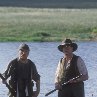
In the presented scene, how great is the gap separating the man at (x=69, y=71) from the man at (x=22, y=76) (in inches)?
14.1

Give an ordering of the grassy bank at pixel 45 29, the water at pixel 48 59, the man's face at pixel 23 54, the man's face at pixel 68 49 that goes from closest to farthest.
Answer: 1. the man's face at pixel 23 54
2. the man's face at pixel 68 49
3. the water at pixel 48 59
4. the grassy bank at pixel 45 29

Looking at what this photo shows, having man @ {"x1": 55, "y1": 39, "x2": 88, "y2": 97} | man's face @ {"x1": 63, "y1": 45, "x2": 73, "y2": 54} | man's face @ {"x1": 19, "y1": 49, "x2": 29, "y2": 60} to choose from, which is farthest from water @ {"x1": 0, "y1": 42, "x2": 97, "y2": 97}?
man's face @ {"x1": 19, "y1": 49, "x2": 29, "y2": 60}

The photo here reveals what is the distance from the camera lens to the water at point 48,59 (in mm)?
19903

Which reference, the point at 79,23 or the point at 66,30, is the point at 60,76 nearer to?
the point at 66,30

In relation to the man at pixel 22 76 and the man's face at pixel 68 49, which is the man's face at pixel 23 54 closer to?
the man at pixel 22 76

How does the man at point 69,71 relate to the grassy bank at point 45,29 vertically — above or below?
above

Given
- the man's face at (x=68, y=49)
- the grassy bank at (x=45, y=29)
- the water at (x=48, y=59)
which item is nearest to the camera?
the man's face at (x=68, y=49)

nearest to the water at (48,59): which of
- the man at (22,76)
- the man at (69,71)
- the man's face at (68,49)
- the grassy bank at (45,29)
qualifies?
the grassy bank at (45,29)

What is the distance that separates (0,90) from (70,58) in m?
8.17

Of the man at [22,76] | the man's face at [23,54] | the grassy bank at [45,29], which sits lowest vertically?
the grassy bank at [45,29]

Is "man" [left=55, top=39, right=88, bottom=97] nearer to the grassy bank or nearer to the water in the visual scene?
the water

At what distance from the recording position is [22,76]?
10812 mm

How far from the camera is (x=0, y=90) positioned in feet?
62.0

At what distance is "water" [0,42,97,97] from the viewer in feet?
65.3
